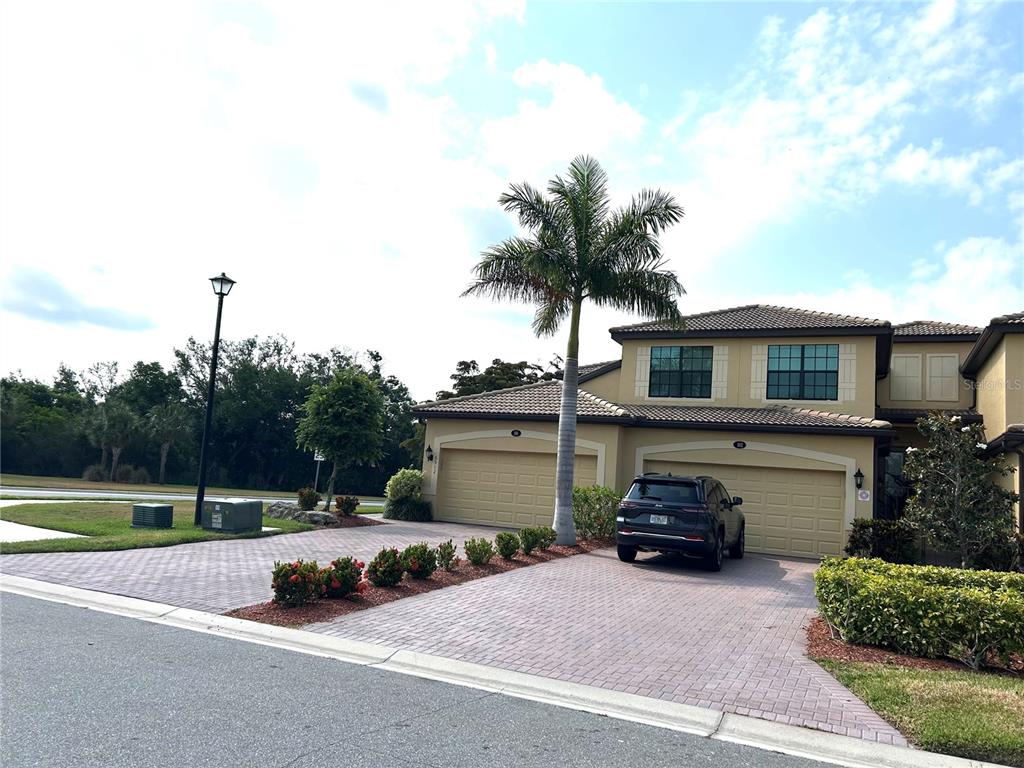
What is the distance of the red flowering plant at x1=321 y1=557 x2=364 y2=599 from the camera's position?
29.9ft

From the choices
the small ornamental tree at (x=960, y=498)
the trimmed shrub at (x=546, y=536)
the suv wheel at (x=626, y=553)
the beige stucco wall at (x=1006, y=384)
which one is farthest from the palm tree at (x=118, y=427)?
the beige stucco wall at (x=1006, y=384)

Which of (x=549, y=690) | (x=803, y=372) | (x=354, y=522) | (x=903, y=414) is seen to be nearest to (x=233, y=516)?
(x=354, y=522)

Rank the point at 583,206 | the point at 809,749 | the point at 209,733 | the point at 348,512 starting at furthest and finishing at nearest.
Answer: the point at 348,512 → the point at 583,206 → the point at 809,749 → the point at 209,733

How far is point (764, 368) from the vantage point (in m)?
19.7

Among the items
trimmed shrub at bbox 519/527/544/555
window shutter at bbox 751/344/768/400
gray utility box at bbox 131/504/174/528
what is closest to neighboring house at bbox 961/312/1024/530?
window shutter at bbox 751/344/768/400

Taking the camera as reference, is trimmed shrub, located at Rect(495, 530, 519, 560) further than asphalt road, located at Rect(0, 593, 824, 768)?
Yes

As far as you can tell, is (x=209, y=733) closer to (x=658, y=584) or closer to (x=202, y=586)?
(x=202, y=586)

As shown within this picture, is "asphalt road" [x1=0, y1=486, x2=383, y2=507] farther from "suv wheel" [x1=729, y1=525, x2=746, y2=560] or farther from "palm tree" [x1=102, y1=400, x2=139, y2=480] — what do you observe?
"palm tree" [x1=102, y1=400, x2=139, y2=480]

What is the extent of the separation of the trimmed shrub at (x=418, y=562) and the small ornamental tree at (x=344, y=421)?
1066 cm

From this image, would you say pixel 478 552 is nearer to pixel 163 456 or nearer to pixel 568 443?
pixel 568 443

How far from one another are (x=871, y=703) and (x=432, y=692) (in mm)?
3733

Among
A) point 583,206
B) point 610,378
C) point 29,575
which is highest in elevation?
point 583,206

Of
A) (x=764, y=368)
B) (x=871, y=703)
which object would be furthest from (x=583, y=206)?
(x=871, y=703)

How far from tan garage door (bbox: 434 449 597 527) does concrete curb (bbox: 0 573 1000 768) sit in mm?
12297
